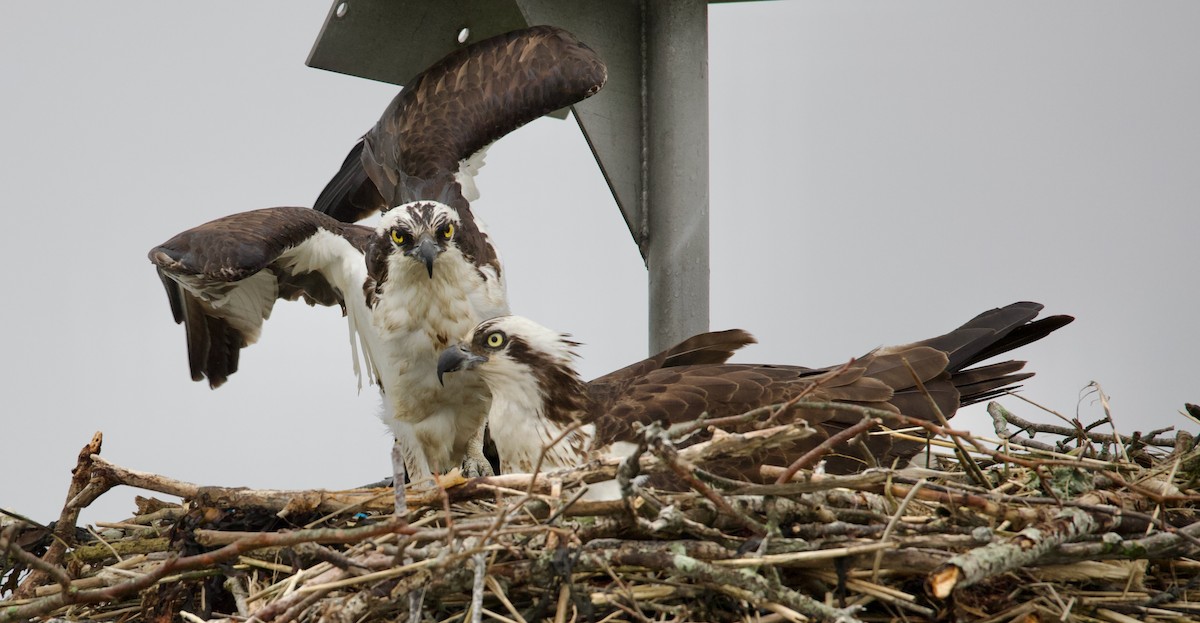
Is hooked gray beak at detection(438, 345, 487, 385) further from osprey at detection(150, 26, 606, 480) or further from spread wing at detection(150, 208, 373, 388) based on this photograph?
spread wing at detection(150, 208, 373, 388)

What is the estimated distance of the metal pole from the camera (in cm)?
571

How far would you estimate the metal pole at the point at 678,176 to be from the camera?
571 cm

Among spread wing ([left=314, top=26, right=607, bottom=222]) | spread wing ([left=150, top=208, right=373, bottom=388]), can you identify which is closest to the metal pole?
spread wing ([left=314, top=26, right=607, bottom=222])

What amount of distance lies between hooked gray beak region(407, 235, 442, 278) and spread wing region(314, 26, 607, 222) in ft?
2.09

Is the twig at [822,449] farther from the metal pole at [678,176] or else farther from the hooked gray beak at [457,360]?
the metal pole at [678,176]

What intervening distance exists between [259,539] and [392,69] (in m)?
3.62

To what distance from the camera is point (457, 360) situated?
4.54 metres

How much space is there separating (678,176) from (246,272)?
201 centimetres

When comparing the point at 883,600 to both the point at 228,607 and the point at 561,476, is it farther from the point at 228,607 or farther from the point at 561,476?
the point at 228,607

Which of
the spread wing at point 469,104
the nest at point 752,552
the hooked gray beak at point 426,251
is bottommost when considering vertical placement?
the nest at point 752,552

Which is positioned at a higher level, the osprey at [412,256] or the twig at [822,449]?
the osprey at [412,256]

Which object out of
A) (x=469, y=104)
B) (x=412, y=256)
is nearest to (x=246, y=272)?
(x=412, y=256)

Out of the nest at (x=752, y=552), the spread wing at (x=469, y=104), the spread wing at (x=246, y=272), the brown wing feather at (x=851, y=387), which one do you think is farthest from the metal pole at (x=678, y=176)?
the nest at (x=752, y=552)

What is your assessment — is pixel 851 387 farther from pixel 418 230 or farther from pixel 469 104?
pixel 469 104
